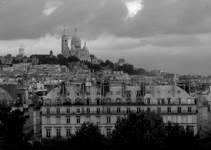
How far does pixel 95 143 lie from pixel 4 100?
149 ft

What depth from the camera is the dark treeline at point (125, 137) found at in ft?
232

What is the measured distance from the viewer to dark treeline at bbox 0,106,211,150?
70625 millimetres

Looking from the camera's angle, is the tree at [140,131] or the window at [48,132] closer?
the tree at [140,131]

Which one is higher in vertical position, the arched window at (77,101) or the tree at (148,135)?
the arched window at (77,101)

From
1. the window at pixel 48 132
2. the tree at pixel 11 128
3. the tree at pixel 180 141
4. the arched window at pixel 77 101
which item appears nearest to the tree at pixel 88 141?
the tree at pixel 11 128

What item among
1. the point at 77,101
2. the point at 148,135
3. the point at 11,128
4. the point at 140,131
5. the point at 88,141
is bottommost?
the point at 88,141

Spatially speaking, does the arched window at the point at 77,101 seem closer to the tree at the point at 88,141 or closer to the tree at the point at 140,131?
the tree at the point at 140,131

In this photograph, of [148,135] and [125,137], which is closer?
[148,135]

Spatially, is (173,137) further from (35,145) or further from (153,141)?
(35,145)

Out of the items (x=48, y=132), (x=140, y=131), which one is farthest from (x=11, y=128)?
(x=140, y=131)

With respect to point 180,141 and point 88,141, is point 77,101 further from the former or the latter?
point 180,141

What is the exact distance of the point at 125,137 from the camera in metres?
73.9

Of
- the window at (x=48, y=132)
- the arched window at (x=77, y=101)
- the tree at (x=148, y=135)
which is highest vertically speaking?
the arched window at (x=77, y=101)

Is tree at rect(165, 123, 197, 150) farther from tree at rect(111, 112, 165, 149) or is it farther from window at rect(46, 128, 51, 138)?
window at rect(46, 128, 51, 138)
